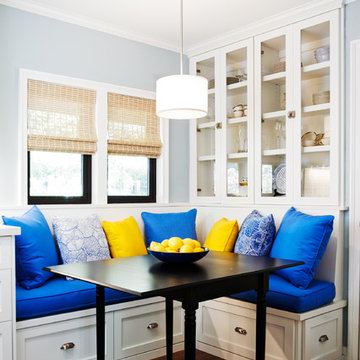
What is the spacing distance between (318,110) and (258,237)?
1.03m

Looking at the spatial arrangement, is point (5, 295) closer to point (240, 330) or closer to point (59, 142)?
point (59, 142)

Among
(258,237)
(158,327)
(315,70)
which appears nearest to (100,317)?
(158,327)

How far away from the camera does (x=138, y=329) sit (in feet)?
10.2

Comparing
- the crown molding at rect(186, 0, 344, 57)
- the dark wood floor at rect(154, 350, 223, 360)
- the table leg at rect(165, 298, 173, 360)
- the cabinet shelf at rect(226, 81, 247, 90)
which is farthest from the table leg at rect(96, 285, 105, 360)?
the crown molding at rect(186, 0, 344, 57)

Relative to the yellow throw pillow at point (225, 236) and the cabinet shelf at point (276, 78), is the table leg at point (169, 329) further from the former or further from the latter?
the cabinet shelf at point (276, 78)

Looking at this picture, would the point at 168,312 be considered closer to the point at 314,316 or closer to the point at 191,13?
the point at 314,316

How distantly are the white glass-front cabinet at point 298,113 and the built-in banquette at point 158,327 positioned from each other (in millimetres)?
197

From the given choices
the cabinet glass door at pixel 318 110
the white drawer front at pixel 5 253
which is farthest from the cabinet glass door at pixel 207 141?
the white drawer front at pixel 5 253

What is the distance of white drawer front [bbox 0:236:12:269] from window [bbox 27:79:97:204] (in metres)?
0.92

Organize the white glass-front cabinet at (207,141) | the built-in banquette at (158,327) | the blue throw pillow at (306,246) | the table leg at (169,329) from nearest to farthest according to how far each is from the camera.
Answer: the built-in banquette at (158,327)
the table leg at (169,329)
the blue throw pillow at (306,246)
the white glass-front cabinet at (207,141)

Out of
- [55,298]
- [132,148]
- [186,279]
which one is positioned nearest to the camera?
[186,279]

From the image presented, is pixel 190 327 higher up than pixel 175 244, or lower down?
lower down

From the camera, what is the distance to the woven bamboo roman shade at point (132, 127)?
146 inches

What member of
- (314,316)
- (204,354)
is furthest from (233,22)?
(204,354)
